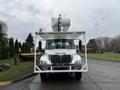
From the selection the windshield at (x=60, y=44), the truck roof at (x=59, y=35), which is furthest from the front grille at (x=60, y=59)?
the truck roof at (x=59, y=35)

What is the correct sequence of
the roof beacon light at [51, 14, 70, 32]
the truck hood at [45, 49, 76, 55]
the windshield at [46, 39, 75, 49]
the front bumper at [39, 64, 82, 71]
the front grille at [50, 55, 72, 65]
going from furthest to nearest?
the roof beacon light at [51, 14, 70, 32]
the windshield at [46, 39, 75, 49]
the truck hood at [45, 49, 76, 55]
the front grille at [50, 55, 72, 65]
the front bumper at [39, 64, 82, 71]

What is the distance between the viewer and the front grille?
54.3 ft

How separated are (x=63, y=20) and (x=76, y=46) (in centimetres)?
175

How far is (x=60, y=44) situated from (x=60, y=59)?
1.46 metres

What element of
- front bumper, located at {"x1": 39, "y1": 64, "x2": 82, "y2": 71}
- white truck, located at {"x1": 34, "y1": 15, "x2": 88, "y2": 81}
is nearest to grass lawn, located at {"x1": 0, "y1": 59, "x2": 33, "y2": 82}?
white truck, located at {"x1": 34, "y1": 15, "x2": 88, "y2": 81}

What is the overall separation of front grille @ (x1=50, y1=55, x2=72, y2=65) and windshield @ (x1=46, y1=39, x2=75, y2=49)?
3.67ft

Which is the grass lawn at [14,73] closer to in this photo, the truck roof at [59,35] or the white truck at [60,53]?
the white truck at [60,53]

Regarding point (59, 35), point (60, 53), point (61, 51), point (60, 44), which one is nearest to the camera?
point (60, 53)

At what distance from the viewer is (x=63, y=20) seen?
709 inches

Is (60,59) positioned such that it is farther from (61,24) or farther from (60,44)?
(61,24)

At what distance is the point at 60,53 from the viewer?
17.0 m

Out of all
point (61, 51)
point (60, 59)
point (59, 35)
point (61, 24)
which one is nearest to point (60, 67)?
point (60, 59)

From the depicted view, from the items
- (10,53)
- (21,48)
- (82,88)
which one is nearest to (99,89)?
(82,88)

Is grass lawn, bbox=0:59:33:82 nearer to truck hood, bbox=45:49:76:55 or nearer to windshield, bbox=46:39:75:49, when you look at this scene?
truck hood, bbox=45:49:76:55
